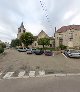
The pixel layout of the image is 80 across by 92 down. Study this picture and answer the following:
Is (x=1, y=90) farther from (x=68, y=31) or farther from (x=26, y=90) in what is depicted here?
(x=68, y=31)

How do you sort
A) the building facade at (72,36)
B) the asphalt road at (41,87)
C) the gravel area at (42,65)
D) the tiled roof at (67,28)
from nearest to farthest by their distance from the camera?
the asphalt road at (41,87) → the gravel area at (42,65) → the building facade at (72,36) → the tiled roof at (67,28)

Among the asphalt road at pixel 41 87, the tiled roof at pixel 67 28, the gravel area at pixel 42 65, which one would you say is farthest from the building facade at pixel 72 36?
the asphalt road at pixel 41 87

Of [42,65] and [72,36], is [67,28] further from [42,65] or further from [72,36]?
[42,65]

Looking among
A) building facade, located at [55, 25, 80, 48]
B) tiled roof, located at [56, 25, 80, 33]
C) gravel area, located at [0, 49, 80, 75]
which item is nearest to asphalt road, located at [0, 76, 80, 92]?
gravel area, located at [0, 49, 80, 75]

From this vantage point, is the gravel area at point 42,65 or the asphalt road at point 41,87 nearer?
the asphalt road at point 41,87

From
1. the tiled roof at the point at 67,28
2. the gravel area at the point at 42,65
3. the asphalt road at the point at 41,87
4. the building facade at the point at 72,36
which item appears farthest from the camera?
the tiled roof at the point at 67,28

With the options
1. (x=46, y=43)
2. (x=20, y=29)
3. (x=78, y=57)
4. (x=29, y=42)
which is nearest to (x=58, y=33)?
(x=46, y=43)

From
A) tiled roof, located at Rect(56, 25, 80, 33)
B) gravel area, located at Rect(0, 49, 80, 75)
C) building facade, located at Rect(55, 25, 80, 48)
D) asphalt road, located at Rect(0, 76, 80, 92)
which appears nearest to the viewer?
asphalt road, located at Rect(0, 76, 80, 92)

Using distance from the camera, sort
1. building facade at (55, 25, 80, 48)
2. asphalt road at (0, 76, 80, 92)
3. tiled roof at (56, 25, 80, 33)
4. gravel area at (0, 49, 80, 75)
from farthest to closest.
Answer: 1. tiled roof at (56, 25, 80, 33)
2. building facade at (55, 25, 80, 48)
3. gravel area at (0, 49, 80, 75)
4. asphalt road at (0, 76, 80, 92)

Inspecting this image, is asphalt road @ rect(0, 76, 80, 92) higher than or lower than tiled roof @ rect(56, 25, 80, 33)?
lower

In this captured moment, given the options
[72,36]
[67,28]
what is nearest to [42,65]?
[72,36]

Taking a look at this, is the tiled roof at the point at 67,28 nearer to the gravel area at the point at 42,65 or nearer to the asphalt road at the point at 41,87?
the gravel area at the point at 42,65

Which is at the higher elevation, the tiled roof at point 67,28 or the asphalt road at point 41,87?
the tiled roof at point 67,28

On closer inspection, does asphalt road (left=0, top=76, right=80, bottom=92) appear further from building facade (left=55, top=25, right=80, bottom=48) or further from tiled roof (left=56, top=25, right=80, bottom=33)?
tiled roof (left=56, top=25, right=80, bottom=33)
